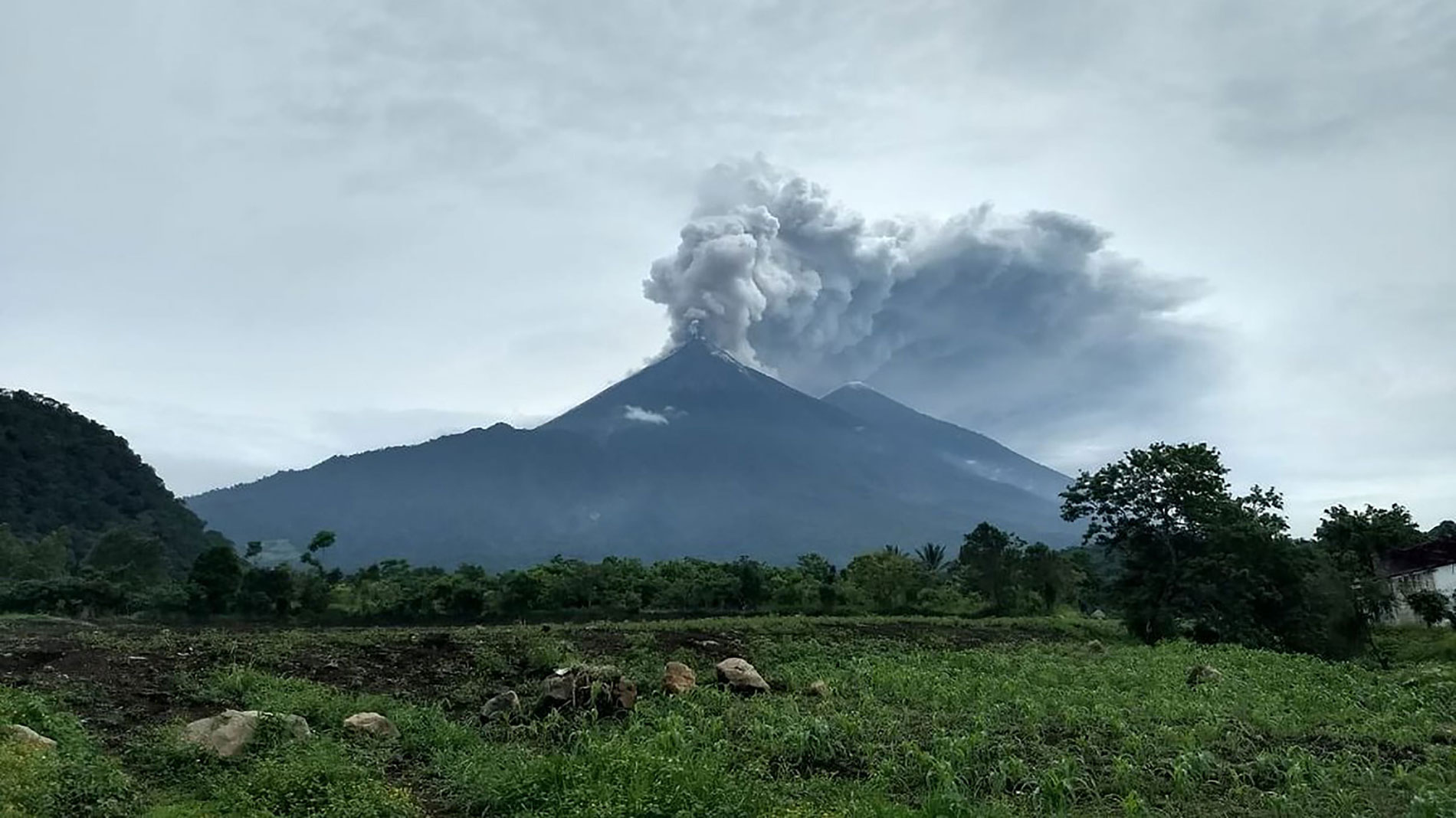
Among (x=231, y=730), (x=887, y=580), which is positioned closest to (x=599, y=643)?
(x=231, y=730)

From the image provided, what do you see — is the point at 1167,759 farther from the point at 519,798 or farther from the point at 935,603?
the point at 935,603

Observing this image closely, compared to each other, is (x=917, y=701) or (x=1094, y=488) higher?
(x=1094, y=488)

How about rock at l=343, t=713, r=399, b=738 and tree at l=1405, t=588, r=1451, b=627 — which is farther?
tree at l=1405, t=588, r=1451, b=627

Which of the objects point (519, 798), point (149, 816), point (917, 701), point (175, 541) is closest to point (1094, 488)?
point (917, 701)

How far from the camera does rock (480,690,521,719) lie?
12.0 meters

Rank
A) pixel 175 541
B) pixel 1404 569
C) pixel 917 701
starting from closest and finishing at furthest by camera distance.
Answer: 1. pixel 917 701
2. pixel 1404 569
3. pixel 175 541

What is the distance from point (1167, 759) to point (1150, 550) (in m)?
23.0

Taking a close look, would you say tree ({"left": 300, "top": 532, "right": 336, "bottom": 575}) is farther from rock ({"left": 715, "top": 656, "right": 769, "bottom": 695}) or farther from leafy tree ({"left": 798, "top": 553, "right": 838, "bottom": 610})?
rock ({"left": 715, "top": 656, "right": 769, "bottom": 695})

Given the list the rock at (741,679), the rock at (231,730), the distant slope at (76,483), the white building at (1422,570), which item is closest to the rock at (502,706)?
the rock at (231,730)

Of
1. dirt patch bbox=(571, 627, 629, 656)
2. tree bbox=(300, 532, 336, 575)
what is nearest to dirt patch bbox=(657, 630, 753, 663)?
dirt patch bbox=(571, 627, 629, 656)

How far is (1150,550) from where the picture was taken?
30.4 metres

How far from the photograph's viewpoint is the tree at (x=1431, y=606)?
34.5 meters

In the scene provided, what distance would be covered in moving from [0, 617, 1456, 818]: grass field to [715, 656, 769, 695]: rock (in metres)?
0.36

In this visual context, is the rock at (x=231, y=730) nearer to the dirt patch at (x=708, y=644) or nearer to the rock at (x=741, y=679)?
Answer: the rock at (x=741, y=679)
